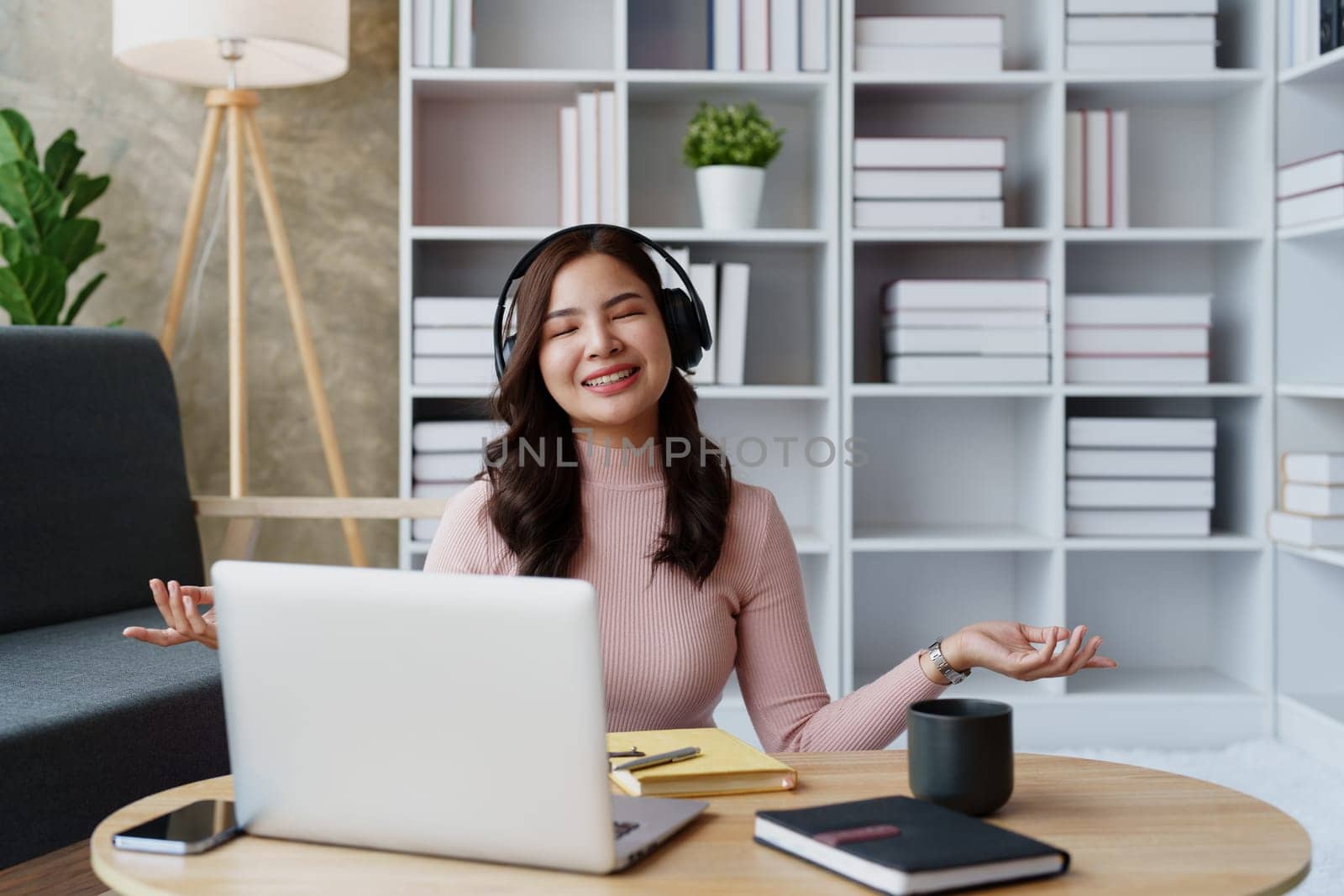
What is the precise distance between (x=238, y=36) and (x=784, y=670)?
1.83 metres

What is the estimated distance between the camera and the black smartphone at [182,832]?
889 mm

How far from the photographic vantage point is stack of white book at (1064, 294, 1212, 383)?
115 inches

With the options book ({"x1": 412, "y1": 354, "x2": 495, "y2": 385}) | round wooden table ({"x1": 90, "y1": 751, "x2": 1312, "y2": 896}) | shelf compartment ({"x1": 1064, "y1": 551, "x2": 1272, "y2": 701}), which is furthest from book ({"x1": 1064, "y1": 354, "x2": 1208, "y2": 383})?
round wooden table ({"x1": 90, "y1": 751, "x2": 1312, "y2": 896})

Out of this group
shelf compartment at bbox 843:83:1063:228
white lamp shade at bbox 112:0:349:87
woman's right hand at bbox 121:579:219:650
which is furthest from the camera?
shelf compartment at bbox 843:83:1063:228

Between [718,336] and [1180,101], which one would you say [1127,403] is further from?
[718,336]

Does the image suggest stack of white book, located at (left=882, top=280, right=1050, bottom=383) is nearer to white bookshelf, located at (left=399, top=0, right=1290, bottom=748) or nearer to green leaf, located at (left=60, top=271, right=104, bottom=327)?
white bookshelf, located at (left=399, top=0, right=1290, bottom=748)

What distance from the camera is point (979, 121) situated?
318cm

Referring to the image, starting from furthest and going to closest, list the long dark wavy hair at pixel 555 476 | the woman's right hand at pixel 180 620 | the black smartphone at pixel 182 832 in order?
the long dark wavy hair at pixel 555 476 → the woman's right hand at pixel 180 620 → the black smartphone at pixel 182 832

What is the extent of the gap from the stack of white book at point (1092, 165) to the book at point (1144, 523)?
26.0 inches

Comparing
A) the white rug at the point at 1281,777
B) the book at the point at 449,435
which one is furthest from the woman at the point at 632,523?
the book at the point at 449,435

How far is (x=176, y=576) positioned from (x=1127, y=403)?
221cm

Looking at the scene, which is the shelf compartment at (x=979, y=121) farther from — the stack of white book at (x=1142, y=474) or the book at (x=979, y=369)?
the stack of white book at (x=1142, y=474)

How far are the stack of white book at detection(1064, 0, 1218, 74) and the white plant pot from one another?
2.48 ft

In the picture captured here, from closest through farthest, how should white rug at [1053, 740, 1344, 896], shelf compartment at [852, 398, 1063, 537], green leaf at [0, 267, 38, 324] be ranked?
white rug at [1053, 740, 1344, 896] → green leaf at [0, 267, 38, 324] → shelf compartment at [852, 398, 1063, 537]
